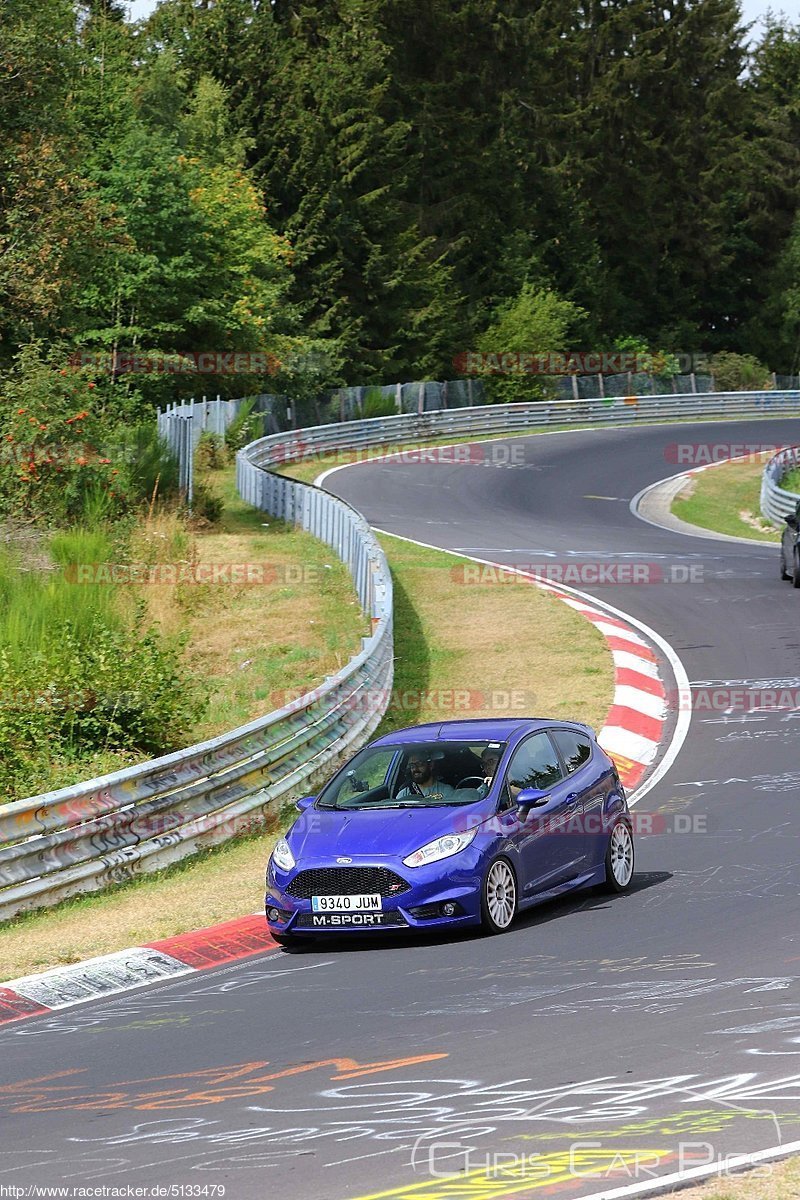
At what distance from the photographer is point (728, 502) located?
145 ft

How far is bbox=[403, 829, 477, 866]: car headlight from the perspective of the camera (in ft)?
35.9

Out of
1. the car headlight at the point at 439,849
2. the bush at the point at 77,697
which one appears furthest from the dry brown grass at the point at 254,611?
the car headlight at the point at 439,849

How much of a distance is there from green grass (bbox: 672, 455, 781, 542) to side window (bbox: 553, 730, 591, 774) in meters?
25.9

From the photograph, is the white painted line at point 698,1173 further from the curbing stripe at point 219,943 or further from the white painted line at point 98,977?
the curbing stripe at point 219,943

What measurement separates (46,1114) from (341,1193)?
6.56 ft

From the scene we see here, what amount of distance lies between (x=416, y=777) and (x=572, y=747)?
145cm

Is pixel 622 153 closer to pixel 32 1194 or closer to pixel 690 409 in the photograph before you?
pixel 690 409

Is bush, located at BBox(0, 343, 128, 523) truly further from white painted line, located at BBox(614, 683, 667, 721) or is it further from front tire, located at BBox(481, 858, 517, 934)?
front tire, located at BBox(481, 858, 517, 934)

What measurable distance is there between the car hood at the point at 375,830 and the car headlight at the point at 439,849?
0.04 metres

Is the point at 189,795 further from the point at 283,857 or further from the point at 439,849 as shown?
the point at 439,849

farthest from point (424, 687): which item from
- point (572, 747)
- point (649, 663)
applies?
point (572, 747)

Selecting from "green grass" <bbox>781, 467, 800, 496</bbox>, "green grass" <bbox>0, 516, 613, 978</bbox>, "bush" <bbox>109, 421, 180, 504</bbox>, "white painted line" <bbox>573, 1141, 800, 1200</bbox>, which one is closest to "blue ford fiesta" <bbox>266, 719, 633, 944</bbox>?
"green grass" <bbox>0, 516, 613, 978</bbox>

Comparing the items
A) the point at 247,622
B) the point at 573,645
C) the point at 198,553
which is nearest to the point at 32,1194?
the point at 573,645

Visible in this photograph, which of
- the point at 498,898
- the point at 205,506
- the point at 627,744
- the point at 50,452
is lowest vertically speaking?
the point at 627,744
